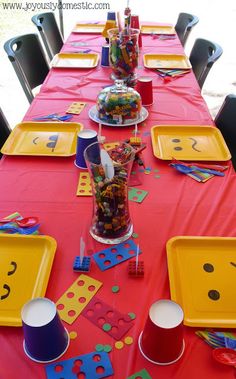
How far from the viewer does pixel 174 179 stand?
0.89 m

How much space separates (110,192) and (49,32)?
1869 mm

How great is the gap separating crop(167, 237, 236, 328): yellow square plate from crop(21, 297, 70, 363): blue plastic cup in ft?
0.67

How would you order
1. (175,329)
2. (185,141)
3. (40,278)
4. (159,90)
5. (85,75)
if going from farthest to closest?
(85,75)
(159,90)
(185,141)
(40,278)
(175,329)

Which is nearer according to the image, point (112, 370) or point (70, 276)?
point (112, 370)

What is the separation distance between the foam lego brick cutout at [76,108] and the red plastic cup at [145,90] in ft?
0.69

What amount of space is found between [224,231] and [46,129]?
637mm

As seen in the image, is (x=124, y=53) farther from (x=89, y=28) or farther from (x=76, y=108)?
(x=89, y=28)

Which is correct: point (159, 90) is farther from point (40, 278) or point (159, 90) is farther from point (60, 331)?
point (60, 331)

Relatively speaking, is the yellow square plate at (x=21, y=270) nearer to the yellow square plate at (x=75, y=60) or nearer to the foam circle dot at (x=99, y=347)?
the foam circle dot at (x=99, y=347)

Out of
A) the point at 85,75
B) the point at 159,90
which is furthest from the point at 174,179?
the point at 85,75

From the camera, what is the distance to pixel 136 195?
83cm

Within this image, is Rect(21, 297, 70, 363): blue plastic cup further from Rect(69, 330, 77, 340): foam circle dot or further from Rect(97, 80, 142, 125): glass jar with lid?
Rect(97, 80, 142, 125): glass jar with lid

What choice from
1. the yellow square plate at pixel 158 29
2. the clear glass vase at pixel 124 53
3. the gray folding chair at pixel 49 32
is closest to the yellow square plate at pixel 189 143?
the clear glass vase at pixel 124 53

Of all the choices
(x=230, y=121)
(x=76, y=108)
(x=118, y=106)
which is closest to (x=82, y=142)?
(x=118, y=106)
